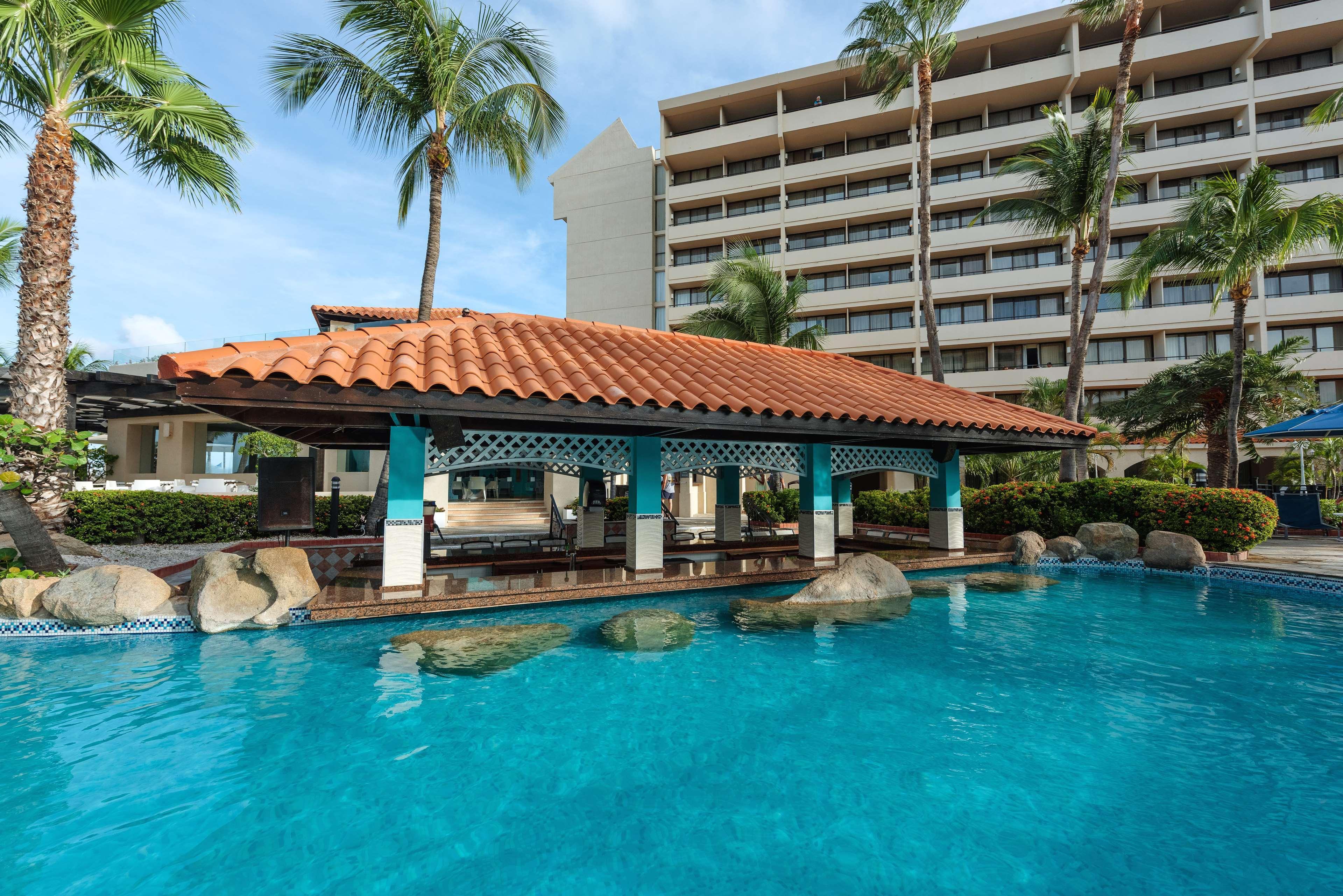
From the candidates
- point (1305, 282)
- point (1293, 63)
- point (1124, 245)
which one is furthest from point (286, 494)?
point (1293, 63)

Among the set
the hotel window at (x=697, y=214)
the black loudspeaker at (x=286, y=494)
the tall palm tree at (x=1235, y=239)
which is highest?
the hotel window at (x=697, y=214)

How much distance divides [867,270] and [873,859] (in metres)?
36.0

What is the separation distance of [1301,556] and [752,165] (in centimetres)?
3336

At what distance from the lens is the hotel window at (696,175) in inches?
1515

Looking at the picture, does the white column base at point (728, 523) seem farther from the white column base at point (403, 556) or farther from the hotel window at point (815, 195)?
the hotel window at point (815, 195)

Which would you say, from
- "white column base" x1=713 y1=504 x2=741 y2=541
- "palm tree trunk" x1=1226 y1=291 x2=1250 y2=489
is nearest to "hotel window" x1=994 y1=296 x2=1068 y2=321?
"palm tree trunk" x1=1226 y1=291 x2=1250 y2=489

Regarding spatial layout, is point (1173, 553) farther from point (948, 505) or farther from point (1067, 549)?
point (948, 505)

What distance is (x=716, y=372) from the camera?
9641 millimetres

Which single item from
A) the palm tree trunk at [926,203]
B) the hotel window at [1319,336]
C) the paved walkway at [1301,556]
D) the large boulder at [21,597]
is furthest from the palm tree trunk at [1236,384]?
the large boulder at [21,597]

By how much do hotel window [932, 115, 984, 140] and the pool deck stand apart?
1202 inches

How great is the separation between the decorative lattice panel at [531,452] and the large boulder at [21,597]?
4832 mm

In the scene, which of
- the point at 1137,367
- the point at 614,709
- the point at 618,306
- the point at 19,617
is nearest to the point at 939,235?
the point at 1137,367

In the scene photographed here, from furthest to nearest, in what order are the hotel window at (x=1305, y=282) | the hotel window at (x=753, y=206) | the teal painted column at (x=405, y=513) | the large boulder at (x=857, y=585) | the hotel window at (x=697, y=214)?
the hotel window at (x=697, y=214) < the hotel window at (x=753, y=206) < the hotel window at (x=1305, y=282) < the large boulder at (x=857, y=585) < the teal painted column at (x=405, y=513)

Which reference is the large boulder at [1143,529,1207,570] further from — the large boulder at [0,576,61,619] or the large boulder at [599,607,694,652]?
the large boulder at [0,576,61,619]
